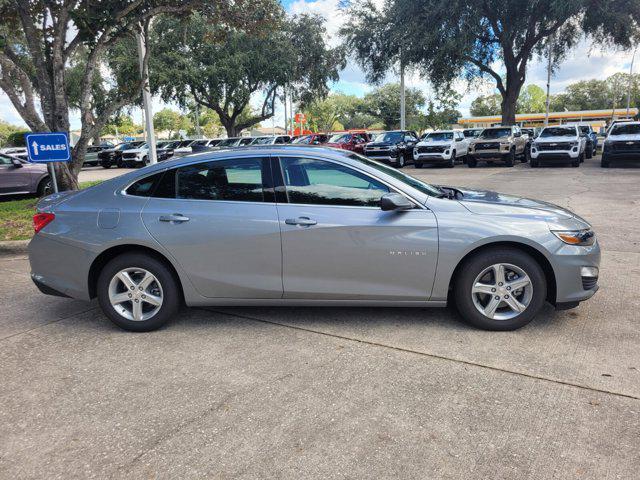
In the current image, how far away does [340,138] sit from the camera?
2683cm

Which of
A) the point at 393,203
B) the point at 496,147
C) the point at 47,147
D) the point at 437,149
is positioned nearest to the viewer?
the point at 393,203

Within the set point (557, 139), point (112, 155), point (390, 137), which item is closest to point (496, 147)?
point (557, 139)

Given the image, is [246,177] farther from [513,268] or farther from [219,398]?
[513,268]

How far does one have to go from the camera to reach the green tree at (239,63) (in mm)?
30188

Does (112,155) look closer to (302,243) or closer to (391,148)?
(391,148)

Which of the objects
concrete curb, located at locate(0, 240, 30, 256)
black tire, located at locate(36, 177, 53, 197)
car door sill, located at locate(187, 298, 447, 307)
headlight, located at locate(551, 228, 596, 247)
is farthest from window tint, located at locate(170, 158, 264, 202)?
black tire, located at locate(36, 177, 53, 197)

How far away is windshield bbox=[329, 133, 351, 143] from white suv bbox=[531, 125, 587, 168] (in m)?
9.49

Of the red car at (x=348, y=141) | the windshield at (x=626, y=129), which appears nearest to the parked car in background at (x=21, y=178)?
the red car at (x=348, y=141)

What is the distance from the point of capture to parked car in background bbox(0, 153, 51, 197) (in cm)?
1370

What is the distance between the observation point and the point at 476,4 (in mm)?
24156

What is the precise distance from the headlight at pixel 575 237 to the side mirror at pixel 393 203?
1.22 m

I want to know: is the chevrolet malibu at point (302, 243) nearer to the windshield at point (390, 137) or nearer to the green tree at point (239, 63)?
the windshield at point (390, 137)

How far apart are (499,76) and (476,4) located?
5192 mm

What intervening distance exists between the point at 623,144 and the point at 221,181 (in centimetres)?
2071
